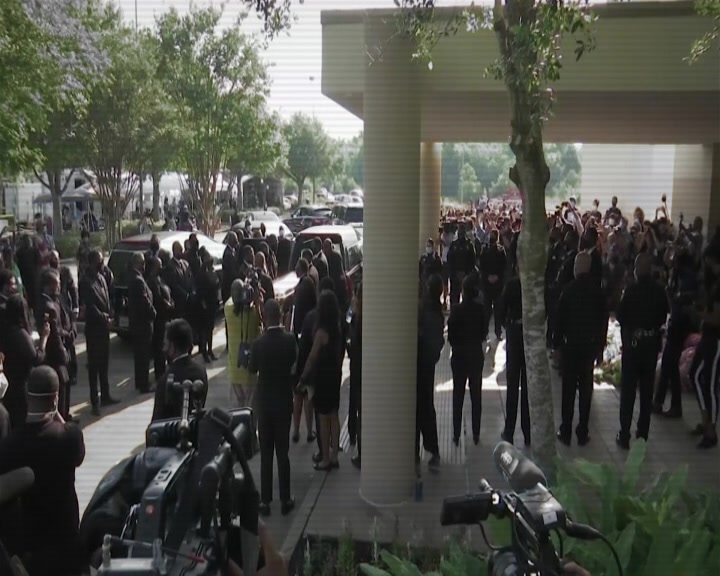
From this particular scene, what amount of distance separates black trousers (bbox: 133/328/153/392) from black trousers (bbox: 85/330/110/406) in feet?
1.02

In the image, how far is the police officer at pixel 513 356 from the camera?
3611 mm

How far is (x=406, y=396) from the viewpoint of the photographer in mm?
2959

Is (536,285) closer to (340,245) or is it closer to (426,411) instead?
(426,411)

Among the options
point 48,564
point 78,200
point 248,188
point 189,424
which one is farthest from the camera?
point 248,188

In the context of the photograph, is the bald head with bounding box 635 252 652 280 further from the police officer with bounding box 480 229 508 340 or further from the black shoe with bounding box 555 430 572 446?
the police officer with bounding box 480 229 508 340

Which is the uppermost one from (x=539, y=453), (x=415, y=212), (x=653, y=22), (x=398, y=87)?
(x=653, y=22)

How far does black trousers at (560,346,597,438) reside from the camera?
3.57m

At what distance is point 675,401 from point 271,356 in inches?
91.9

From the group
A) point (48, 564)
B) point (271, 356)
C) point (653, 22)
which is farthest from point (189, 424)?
point (653, 22)

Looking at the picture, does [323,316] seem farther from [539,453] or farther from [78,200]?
[78,200]

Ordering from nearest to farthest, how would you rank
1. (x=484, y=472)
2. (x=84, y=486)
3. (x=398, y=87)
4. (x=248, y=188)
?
1. (x=398, y=87)
2. (x=84, y=486)
3. (x=484, y=472)
4. (x=248, y=188)

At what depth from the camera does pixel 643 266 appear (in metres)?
3.47

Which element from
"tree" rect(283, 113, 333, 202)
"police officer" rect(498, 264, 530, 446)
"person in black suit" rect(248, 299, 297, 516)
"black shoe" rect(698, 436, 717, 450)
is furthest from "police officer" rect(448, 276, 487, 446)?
"tree" rect(283, 113, 333, 202)

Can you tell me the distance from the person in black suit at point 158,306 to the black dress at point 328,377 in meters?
1.73
